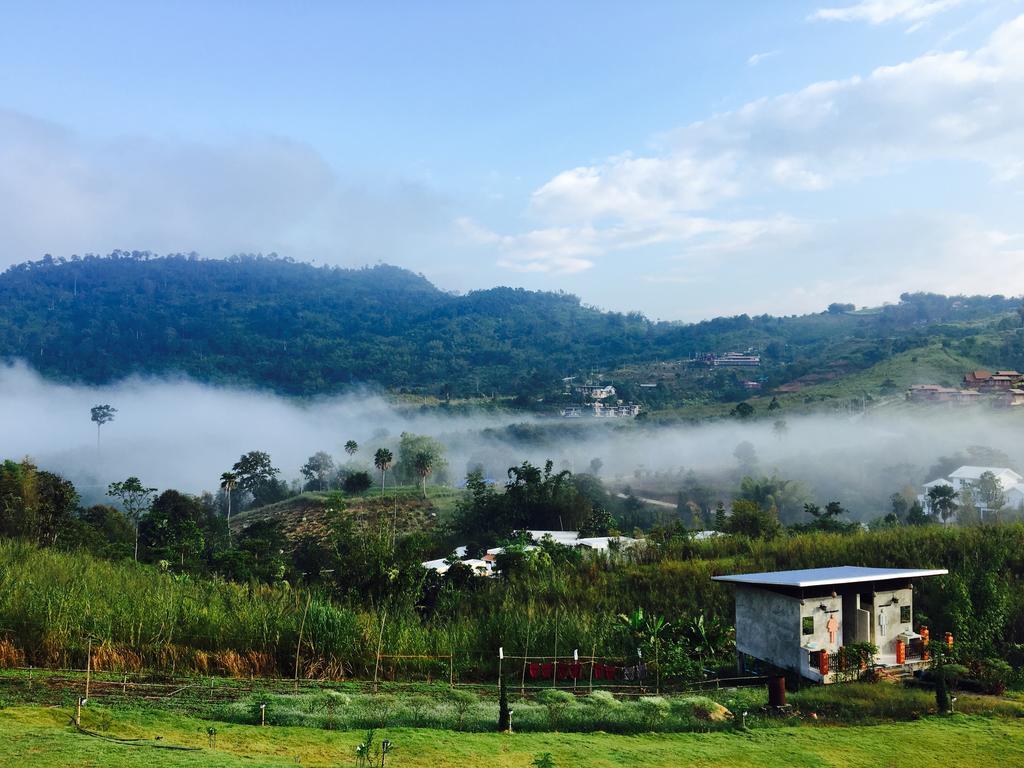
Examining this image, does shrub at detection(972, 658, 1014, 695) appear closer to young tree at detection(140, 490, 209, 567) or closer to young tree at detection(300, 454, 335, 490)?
young tree at detection(140, 490, 209, 567)

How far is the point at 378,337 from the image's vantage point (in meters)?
171

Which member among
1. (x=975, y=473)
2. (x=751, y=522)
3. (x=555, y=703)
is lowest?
(x=555, y=703)

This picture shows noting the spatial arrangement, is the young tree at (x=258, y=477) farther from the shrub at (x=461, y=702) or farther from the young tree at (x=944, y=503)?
the shrub at (x=461, y=702)

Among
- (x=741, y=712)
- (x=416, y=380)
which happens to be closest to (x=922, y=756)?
(x=741, y=712)

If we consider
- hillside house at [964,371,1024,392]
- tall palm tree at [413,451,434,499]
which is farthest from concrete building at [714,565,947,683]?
hillside house at [964,371,1024,392]

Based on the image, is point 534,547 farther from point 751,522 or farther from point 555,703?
point 555,703

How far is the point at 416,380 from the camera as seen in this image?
463 feet

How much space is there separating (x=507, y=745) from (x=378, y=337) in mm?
164551

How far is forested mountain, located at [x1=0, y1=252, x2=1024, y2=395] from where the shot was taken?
13888cm

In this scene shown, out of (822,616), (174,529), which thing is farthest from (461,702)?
(174,529)

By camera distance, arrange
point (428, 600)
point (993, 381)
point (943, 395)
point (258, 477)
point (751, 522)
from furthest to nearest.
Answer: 1. point (993, 381)
2. point (943, 395)
3. point (258, 477)
4. point (751, 522)
5. point (428, 600)

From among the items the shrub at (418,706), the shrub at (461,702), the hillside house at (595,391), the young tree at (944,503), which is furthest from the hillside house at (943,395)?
A: the shrub at (418,706)

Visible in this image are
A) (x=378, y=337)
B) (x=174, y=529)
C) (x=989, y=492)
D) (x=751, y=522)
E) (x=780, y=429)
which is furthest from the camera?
(x=378, y=337)

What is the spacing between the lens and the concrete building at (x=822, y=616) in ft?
46.1
